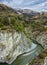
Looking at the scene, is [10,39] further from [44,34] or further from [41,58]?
[41,58]

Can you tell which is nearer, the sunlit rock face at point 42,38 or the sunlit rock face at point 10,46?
the sunlit rock face at point 10,46

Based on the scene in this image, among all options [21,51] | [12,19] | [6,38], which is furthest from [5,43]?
[12,19]

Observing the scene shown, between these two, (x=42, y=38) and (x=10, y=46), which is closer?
(x=10, y=46)

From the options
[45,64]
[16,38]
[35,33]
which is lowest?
[35,33]

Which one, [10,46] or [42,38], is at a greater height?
[10,46]

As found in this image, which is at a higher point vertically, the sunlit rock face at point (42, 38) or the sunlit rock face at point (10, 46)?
the sunlit rock face at point (10, 46)

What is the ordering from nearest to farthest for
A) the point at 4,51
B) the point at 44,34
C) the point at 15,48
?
the point at 4,51 → the point at 15,48 → the point at 44,34

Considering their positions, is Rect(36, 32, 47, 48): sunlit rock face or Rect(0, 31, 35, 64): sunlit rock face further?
Rect(36, 32, 47, 48): sunlit rock face

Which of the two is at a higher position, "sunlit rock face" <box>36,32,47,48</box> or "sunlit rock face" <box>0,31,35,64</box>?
"sunlit rock face" <box>0,31,35,64</box>
